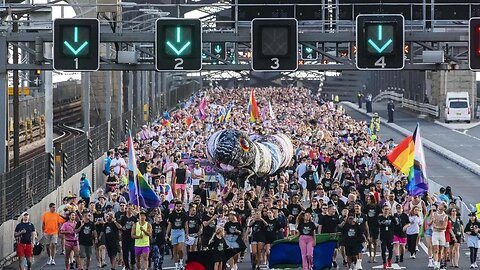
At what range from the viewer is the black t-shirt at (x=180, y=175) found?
34.5 meters

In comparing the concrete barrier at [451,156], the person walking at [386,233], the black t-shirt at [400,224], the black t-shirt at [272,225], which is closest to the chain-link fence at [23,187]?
the black t-shirt at [272,225]

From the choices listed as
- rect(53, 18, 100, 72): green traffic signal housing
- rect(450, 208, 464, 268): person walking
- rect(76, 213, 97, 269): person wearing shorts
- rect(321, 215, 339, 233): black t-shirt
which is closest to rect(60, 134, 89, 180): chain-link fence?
rect(53, 18, 100, 72): green traffic signal housing

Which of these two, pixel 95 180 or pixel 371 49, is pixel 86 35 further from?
pixel 95 180

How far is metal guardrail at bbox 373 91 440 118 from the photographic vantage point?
82.5 metres

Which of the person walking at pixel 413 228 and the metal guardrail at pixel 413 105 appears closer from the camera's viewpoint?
the person walking at pixel 413 228

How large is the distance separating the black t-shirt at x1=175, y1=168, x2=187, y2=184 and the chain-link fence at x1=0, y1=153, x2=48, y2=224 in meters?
3.33

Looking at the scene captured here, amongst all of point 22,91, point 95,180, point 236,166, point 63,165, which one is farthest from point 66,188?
point 22,91

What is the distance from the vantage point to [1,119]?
28.0 meters

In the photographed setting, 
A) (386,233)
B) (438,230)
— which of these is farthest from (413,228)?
(438,230)

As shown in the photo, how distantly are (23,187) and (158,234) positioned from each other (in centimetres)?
467

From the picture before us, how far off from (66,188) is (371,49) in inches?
436

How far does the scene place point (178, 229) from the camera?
2536cm

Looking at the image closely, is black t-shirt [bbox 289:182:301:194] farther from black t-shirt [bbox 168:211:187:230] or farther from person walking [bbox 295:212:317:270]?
person walking [bbox 295:212:317:270]

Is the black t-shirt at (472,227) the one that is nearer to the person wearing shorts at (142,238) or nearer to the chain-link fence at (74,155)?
the person wearing shorts at (142,238)
